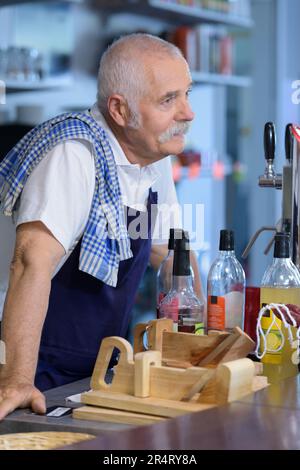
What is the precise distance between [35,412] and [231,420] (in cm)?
48

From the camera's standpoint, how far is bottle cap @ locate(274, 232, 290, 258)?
183 centimetres

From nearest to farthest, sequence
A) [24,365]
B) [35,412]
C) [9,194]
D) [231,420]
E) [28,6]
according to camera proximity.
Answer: [231,420]
[35,412]
[24,365]
[9,194]
[28,6]

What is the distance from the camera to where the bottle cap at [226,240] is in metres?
1.95

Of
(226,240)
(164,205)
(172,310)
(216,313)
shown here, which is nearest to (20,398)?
(172,310)

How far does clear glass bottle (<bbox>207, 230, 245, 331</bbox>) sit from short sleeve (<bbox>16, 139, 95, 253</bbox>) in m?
0.33

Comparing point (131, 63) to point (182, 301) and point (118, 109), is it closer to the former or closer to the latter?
point (118, 109)

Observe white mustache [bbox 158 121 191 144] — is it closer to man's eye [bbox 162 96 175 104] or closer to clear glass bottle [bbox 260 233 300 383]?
man's eye [bbox 162 96 175 104]

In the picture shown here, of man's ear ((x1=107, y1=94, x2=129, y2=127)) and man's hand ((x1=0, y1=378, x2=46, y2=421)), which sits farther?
man's ear ((x1=107, y1=94, x2=129, y2=127))

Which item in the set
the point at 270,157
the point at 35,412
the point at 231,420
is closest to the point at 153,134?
the point at 270,157

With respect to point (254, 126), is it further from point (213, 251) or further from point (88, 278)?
point (88, 278)

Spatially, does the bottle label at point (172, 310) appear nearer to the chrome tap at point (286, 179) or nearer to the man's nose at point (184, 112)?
the chrome tap at point (286, 179)

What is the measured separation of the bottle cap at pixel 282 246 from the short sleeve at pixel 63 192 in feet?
1.41

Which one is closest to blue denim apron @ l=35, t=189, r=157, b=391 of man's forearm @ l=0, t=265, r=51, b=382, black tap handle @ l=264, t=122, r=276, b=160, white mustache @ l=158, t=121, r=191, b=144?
man's forearm @ l=0, t=265, r=51, b=382

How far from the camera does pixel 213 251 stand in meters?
5.76
